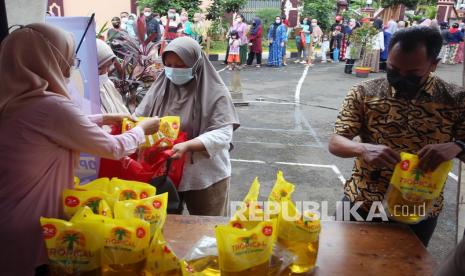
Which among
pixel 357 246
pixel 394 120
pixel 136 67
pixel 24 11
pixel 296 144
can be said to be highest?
pixel 24 11

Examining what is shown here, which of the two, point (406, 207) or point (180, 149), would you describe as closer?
point (406, 207)

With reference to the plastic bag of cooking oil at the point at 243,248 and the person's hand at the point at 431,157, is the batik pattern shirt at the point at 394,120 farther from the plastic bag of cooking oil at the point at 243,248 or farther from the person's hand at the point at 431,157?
the plastic bag of cooking oil at the point at 243,248

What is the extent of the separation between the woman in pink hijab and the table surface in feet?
1.52

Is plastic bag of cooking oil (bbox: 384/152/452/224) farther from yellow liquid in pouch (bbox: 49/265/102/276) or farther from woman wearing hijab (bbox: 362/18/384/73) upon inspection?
woman wearing hijab (bbox: 362/18/384/73)

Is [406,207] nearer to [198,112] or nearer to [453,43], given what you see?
[198,112]

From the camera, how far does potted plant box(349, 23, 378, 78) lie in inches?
447

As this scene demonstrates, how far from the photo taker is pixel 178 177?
2039 mm

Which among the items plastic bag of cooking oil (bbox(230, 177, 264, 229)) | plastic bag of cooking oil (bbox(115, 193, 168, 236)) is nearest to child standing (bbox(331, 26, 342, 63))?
plastic bag of cooking oil (bbox(230, 177, 264, 229))

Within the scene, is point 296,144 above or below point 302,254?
below

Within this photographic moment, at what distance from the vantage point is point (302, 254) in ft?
4.22

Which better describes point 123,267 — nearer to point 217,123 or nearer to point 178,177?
point 178,177

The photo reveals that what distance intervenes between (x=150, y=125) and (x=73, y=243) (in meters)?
0.76

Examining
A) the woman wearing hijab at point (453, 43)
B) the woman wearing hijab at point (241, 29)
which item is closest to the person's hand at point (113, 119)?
the woman wearing hijab at point (241, 29)

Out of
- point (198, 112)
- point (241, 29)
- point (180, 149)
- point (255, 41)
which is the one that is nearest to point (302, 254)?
point (180, 149)
